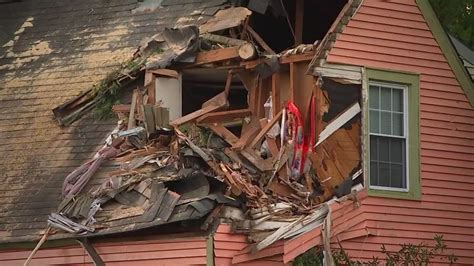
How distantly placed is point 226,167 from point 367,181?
2117mm

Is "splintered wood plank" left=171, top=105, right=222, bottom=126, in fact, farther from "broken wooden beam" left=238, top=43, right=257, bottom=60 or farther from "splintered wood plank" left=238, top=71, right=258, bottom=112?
"broken wooden beam" left=238, top=43, right=257, bottom=60

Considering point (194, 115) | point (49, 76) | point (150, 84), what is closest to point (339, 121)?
point (194, 115)

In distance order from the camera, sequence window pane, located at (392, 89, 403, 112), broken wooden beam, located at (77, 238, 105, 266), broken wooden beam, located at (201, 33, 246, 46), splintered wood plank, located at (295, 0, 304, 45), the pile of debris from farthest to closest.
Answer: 1. splintered wood plank, located at (295, 0, 304, 45)
2. broken wooden beam, located at (201, 33, 246, 46)
3. window pane, located at (392, 89, 403, 112)
4. broken wooden beam, located at (77, 238, 105, 266)
5. the pile of debris

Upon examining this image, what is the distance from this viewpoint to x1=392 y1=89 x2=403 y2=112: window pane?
878 inches

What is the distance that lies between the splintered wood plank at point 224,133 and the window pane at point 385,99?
90.5 inches

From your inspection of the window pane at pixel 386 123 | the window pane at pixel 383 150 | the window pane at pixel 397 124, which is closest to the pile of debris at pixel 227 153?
the window pane at pixel 383 150

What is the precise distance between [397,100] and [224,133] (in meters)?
2.73

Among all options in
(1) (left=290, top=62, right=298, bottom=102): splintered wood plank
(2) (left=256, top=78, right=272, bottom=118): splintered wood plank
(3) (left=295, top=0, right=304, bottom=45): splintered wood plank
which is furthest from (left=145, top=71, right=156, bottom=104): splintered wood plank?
Result: (3) (left=295, top=0, right=304, bottom=45): splintered wood plank

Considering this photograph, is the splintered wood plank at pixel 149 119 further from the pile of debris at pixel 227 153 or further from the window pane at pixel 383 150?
Result: the window pane at pixel 383 150

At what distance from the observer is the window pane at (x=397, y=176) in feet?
72.3

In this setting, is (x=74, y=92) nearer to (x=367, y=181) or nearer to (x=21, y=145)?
(x=21, y=145)

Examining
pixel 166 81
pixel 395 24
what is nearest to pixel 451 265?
pixel 395 24

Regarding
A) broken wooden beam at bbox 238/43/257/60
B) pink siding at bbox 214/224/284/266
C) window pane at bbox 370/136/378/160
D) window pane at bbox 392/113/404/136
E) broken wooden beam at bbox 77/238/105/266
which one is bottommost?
broken wooden beam at bbox 77/238/105/266

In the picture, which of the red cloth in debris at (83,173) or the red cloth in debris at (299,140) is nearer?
the red cloth in debris at (299,140)
